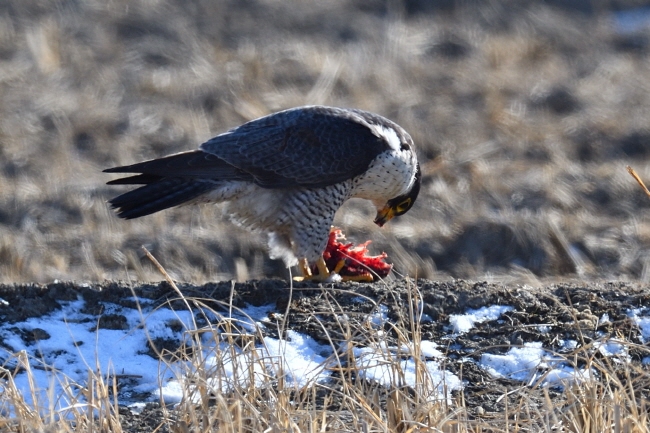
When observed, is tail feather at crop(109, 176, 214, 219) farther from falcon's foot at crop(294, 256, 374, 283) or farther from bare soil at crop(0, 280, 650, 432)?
falcon's foot at crop(294, 256, 374, 283)

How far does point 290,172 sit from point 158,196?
2.20 feet

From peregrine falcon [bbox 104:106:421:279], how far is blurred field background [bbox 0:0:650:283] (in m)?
1.78

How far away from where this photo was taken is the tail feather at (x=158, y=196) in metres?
5.09

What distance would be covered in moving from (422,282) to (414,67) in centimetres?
672

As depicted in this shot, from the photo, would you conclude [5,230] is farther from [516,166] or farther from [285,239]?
[516,166]

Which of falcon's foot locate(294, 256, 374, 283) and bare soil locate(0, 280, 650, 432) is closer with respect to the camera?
bare soil locate(0, 280, 650, 432)

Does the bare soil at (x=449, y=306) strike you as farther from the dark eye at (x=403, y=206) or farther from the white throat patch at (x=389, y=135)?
the dark eye at (x=403, y=206)

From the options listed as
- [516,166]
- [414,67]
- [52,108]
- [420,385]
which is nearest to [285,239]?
[420,385]

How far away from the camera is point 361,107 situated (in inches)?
402

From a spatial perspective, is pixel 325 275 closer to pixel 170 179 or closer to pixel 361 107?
pixel 170 179

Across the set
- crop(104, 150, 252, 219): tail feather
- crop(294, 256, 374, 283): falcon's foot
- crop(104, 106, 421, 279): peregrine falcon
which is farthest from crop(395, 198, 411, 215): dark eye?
crop(104, 150, 252, 219): tail feather

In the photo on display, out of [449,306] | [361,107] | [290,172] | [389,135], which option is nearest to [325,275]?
[290,172]

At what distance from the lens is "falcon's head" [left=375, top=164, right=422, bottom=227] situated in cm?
598

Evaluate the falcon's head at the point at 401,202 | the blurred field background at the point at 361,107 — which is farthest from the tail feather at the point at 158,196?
the blurred field background at the point at 361,107
